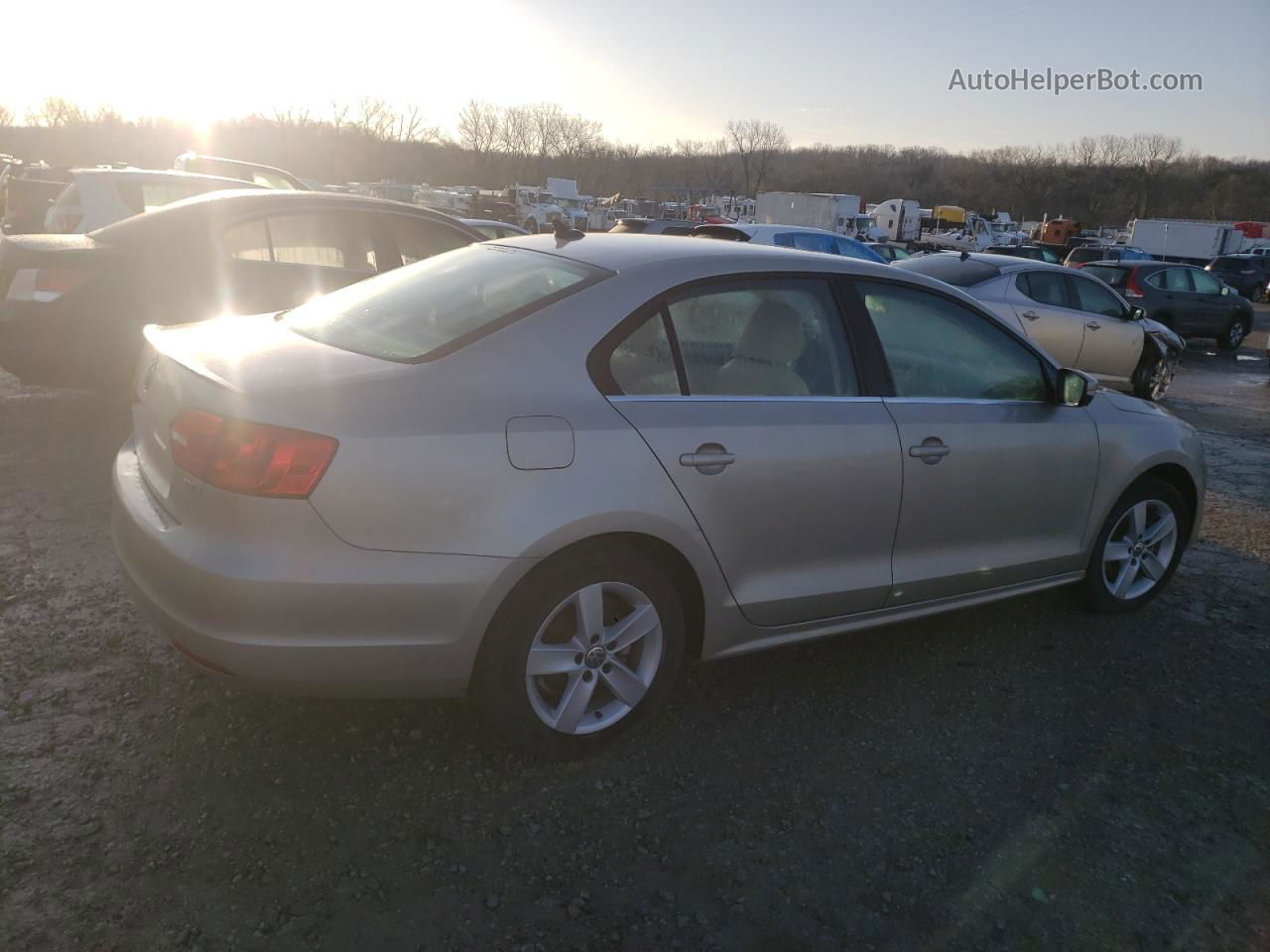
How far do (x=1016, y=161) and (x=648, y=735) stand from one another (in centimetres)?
13138

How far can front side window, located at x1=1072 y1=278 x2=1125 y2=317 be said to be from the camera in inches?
421

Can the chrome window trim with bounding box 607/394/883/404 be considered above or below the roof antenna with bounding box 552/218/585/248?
below

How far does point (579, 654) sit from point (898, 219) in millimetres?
53279

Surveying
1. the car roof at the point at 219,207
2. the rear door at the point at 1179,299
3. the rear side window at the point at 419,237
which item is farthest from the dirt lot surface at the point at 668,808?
the rear door at the point at 1179,299

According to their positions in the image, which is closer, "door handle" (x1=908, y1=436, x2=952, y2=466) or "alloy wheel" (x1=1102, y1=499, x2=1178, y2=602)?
"door handle" (x1=908, y1=436, x2=952, y2=466)

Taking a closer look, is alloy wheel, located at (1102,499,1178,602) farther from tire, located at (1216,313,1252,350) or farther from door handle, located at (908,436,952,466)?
tire, located at (1216,313,1252,350)

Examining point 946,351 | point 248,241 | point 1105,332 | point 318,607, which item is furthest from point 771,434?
point 1105,332

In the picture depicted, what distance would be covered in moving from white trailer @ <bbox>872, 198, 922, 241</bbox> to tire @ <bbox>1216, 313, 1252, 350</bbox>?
33.9m

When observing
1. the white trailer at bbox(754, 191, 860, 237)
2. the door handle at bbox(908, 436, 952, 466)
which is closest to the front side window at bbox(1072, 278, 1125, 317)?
the door handle at bbox(908, 436, 952, 466)

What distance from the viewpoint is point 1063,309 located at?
1053cm

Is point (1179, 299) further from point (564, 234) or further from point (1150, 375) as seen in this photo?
point (564, 234)

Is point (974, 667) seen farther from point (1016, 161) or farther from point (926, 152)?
point (926, 152)

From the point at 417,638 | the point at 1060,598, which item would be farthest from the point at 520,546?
the point at 1060,598

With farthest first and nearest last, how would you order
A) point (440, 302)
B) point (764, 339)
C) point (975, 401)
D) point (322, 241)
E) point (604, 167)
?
point (604, 167) < point (322, 241) < point (975, 401) < point (764, 339) < point (440, 302)
